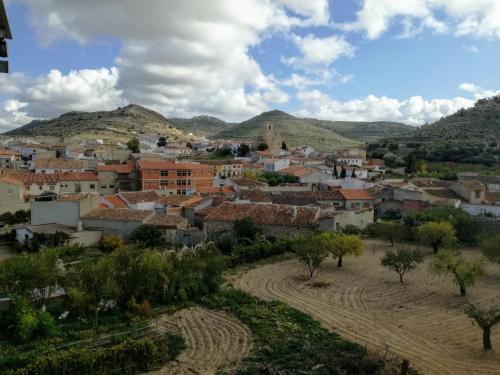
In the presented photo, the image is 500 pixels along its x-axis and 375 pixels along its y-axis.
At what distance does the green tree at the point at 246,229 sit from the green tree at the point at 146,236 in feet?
19.6

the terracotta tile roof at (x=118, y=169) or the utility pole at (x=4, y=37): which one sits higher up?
the utility pole at (x=4, y=37)

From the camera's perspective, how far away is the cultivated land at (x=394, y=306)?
570 inches

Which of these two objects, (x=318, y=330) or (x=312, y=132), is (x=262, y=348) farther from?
(x=312, y=132)

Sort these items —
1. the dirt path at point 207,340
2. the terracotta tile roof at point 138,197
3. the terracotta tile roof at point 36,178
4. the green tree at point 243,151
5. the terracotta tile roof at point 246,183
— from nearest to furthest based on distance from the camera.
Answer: the dirt path at point 207,340 < the terracotta tile roof at point 138,197 < the terracotta tile roof at point 36,178 < the terracotta tile roof at point 246,183 < the green tree at point 243,151

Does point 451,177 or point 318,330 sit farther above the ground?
point 451,177

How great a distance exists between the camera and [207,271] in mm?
20500

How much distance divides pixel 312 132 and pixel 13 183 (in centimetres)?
14346

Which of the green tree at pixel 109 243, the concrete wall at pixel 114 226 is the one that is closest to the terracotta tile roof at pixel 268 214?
the concrete wall at pixel 114 226

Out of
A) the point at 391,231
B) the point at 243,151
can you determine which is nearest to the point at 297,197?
the point at 391,231

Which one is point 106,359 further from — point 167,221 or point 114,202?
point 114,202

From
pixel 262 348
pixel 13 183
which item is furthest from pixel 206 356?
pixel 13 183

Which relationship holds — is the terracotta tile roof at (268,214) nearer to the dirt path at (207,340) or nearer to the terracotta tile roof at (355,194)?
the terracotta tile roof at (355,194)

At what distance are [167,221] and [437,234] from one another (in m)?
19.5

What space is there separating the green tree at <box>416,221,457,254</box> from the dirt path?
676 inches
